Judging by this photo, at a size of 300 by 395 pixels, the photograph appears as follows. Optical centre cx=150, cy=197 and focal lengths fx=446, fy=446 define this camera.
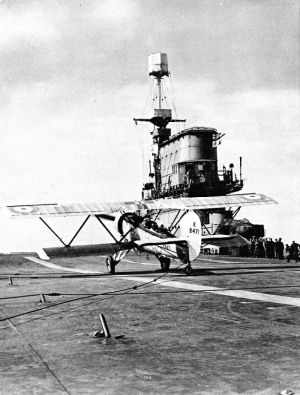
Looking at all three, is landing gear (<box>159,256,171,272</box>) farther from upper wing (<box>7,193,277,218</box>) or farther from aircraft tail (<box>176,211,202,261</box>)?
upper wing (<box>7,193,277,218</box>)

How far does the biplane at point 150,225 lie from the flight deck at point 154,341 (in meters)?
4.54

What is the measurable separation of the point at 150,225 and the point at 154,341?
15476mm

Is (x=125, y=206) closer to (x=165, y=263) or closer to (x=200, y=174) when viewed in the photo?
(x=165, y=263)

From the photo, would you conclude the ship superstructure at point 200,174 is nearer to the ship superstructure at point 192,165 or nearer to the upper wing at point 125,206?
the ship superstructure at point 192,165

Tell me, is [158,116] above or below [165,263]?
above

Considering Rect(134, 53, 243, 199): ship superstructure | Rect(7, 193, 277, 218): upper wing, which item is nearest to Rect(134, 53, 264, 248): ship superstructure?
Rect(134, 53, 243, 199): ship superstructure

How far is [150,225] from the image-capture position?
24109mm

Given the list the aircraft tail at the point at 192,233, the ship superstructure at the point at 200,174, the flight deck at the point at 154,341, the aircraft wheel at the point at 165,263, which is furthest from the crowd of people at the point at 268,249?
the flight deck at the point at 154,341

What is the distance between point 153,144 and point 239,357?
46.6 metres

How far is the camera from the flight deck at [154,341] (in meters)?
6.18

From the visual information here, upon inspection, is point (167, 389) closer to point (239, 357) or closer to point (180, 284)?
point (239, 357)

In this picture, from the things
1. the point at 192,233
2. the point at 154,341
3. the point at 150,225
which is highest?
the point at 150,225

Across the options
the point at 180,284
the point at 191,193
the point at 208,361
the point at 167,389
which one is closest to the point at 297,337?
the point at 208,361

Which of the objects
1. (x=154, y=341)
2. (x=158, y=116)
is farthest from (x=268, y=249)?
(x=154, y=341)
